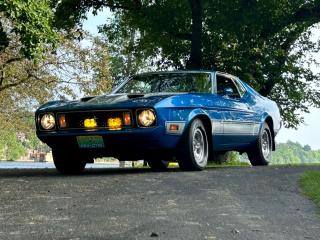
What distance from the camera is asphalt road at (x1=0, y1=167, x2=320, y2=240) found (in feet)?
13.5

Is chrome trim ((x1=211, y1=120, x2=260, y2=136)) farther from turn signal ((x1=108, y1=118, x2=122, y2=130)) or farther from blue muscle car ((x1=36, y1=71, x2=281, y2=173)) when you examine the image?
turn signal ((x1=108, y1=118, x2=122, y2=130))

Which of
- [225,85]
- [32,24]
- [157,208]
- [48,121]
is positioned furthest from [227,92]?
[157,208]

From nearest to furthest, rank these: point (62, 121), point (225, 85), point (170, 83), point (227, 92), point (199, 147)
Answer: point (62, 121) < point (199, 147) < point (170, 83) < point (227, 92) < point (225, 85)

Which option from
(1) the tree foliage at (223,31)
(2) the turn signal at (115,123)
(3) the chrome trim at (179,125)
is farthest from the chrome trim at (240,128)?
(1) the tree foliage at (223,31)

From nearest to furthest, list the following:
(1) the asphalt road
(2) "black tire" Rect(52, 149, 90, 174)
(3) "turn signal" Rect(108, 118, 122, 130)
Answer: (1) the asphalt road, (3) "turn signal" Rect(108, 118, 122, 130), (2) "black tire" Rect(52, 149, 90, 174)

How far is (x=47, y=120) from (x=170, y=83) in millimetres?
2116

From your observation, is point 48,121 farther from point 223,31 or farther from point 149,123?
point 223,31

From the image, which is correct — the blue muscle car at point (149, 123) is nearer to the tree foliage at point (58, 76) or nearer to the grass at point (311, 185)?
the grass at point (311, 185)

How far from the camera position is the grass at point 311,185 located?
6.00 metres

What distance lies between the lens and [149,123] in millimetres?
7758

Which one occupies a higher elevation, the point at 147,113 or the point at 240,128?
the point at 147,113

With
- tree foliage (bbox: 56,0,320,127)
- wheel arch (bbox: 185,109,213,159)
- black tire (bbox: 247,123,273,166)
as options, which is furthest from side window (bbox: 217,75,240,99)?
tree foliage (bbox: 56,0,320,127)

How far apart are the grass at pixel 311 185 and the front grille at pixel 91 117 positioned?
2.40 meters

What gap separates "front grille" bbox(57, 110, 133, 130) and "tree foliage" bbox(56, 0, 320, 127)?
10014 millimetres
